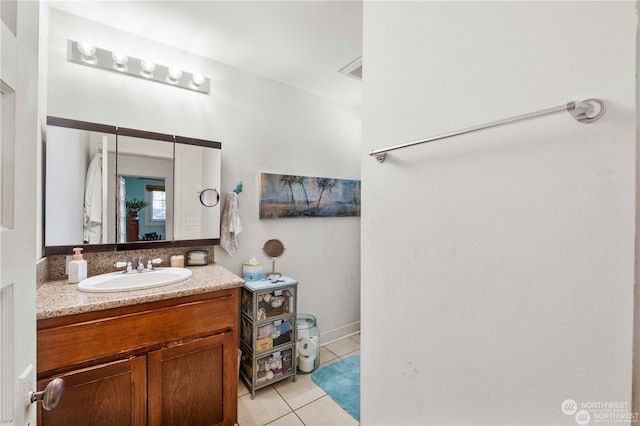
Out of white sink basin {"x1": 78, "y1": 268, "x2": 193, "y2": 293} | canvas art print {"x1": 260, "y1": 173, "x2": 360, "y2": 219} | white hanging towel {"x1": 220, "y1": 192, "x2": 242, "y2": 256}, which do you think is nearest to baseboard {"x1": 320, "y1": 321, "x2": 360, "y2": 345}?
canvas art print {"x1": 260, "y1": 173, "x2": 360, "y2": 219}

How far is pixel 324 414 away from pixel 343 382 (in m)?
0.36

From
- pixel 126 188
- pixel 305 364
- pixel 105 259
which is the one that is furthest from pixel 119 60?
pixel 305 364

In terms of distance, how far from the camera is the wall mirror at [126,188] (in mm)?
1516

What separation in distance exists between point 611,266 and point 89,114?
2385mm

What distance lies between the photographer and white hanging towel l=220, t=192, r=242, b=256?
6.81ft

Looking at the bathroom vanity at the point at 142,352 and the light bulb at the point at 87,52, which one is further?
the light bulb at the point at 87,52

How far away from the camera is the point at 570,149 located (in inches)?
20.1

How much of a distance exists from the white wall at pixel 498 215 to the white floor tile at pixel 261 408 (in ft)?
3.71

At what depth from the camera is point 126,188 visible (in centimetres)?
173

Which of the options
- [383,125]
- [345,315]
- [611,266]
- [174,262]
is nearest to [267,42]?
A: [383,125]

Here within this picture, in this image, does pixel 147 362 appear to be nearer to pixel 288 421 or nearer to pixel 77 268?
pixel 77 268

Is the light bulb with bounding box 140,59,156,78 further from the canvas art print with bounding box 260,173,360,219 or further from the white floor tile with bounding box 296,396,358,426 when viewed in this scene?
the white floor tile with bounding box 296,396,358,426

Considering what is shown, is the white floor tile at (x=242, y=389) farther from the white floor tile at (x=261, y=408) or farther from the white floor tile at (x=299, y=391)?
the white floor tile at (x=299, y=391)

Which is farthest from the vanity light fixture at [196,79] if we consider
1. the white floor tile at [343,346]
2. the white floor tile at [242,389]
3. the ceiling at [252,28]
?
the white floor tile at [343,346]
